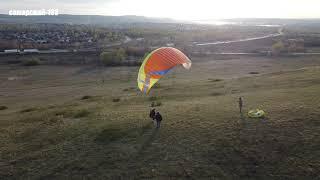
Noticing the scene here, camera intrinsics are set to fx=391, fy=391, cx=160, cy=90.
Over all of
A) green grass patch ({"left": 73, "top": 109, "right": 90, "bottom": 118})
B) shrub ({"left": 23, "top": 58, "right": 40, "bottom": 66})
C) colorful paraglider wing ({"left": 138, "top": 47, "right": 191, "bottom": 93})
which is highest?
colorful paraglider wing ({"left": 138, "top": 47, "right": 191, "bottom": 93})

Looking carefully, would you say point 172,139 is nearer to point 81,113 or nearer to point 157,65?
point 157,65

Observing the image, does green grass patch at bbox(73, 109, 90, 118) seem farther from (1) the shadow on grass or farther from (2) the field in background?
(1) the shadow on grass

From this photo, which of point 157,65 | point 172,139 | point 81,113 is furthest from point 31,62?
point 172,139

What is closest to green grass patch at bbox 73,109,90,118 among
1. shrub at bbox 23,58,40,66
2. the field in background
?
the field in background

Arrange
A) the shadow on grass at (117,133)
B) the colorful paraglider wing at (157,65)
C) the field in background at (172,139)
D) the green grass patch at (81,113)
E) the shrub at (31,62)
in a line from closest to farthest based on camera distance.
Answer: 1. the field in background at (172,139)
2. the colorful paraglider wing at (157,65)
3. the shadow on grass at (117,133)
4. the green grass patch at (81,113)
5. the shrub at (31,62)

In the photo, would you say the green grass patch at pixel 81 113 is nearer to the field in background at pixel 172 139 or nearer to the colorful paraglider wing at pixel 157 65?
the field in background at pixel 172 139

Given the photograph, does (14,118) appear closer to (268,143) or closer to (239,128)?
(239,128)

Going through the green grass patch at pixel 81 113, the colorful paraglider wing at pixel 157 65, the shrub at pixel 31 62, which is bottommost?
the shrub at pixel 31 62

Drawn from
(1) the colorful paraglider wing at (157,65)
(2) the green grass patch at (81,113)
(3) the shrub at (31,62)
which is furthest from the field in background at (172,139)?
(3) the shrub at (31,62)

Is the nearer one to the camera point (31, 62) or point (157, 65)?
point (157, 65)
